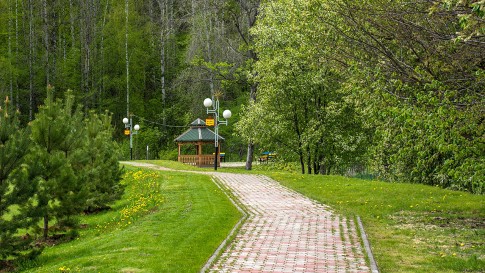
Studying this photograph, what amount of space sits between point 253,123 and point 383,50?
46.8 ft

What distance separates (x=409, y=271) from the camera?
975 cm

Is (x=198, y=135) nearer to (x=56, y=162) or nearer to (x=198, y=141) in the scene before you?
(x=198, y=141)

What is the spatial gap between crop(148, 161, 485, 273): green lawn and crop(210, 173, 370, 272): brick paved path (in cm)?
54

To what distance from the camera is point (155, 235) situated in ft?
41.2

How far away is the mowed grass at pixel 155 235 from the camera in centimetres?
1022

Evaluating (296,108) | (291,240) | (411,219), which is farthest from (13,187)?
(296,108)

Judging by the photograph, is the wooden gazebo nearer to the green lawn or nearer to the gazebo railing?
the gazebo railing

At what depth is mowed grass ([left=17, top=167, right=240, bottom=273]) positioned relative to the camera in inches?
402

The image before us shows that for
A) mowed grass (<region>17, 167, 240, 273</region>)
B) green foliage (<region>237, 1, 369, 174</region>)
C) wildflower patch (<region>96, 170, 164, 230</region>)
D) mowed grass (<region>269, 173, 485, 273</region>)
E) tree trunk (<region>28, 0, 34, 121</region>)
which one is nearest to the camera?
mowed grass (<region>17, 167, 240, 273</region>)

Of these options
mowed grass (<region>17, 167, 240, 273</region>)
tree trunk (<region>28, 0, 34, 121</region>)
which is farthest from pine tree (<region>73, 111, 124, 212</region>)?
tree trunk (<region>28, 0, 34, 121</region>)

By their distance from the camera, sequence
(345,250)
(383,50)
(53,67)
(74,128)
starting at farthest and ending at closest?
(53,67) < (74,128) < (383,50) < (345,250)

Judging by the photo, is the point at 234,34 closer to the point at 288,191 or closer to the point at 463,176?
the point at 288,191

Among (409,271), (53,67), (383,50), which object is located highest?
(53,67)

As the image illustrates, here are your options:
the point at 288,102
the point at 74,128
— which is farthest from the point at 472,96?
the point at 288,102
